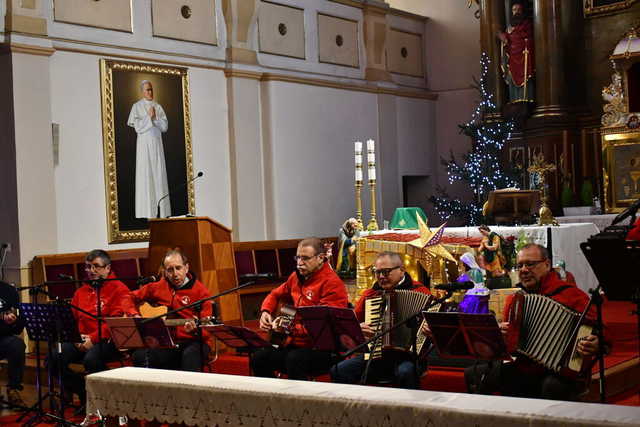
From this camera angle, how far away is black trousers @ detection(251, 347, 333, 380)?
650cm

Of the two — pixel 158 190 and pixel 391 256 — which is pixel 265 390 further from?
pixel 158 190

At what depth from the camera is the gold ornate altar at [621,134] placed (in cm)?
1282

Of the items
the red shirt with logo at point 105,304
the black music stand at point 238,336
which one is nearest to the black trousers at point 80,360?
the red shirt with logo at point 105,304

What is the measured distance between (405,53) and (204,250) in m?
8.86

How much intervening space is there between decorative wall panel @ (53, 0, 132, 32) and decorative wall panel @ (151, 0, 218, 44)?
1.67 feet

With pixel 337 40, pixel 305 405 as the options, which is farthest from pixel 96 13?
pixel 305 405

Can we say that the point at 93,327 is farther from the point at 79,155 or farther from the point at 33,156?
the point at 79,155

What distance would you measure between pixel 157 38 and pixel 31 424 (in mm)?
6880

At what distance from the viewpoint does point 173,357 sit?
7008mm

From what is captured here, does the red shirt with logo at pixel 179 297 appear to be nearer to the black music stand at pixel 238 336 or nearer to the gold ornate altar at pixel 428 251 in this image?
the black music stand at pixel 238 336

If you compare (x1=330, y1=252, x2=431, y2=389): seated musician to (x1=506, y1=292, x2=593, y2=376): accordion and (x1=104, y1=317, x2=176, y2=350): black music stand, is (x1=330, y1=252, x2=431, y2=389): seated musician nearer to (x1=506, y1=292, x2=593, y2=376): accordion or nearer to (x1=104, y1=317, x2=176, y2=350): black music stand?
(x1=506, y1=292, x2=593, y2=376): accordion

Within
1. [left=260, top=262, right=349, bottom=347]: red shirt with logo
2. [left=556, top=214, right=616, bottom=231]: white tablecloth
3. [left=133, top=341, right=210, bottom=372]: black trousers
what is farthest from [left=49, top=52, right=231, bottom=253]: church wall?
[left=556, top=214, right=616, bottom=231]: white tablecloth

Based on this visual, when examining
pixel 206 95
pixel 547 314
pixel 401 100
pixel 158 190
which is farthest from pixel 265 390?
pixel 401 100

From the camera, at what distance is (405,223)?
10945mm
